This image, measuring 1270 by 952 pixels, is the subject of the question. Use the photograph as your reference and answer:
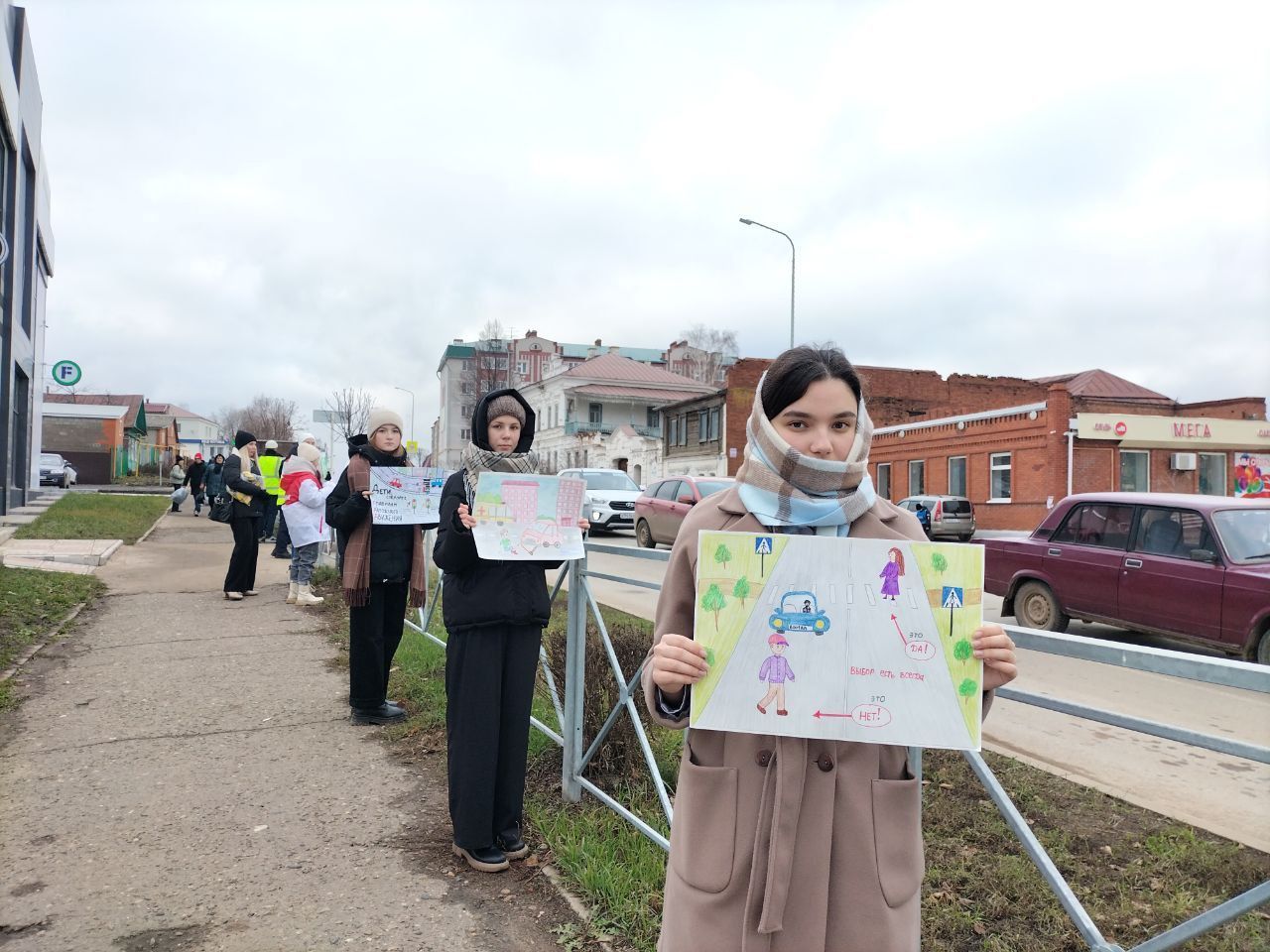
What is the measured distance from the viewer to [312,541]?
8969 mm

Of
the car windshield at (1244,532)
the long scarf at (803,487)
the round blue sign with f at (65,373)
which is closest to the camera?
the long scarf at (803,487)

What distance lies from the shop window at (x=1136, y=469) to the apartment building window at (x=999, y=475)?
384 cm

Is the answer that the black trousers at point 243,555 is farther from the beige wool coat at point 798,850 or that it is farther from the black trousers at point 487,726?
the beige wool coat at point 798,850

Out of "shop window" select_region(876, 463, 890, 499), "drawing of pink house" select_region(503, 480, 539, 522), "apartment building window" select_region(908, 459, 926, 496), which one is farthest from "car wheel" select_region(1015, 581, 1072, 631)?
"shop window" select_region(876, 463, 890, 499)

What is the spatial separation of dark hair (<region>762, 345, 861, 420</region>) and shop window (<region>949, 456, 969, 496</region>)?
3184cm

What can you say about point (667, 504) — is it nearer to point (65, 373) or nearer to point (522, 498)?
point (522, 498)

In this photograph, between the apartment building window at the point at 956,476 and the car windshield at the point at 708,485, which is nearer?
the car windshield at the point at 708,485

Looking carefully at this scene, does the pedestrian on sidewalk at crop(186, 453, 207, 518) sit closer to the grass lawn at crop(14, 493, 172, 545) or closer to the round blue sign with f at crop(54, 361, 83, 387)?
the grass lawn at crop(14, 493, 172, 545)

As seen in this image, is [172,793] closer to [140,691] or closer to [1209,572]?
[140,691]

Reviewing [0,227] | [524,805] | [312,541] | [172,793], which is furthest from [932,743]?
[0,227]

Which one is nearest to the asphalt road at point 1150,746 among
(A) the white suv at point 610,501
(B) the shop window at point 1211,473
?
(A) the white suv at point 610,501

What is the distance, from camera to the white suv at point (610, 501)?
22.3 m

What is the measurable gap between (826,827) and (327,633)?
729 cm

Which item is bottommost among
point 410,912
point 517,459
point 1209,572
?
point 410,912
